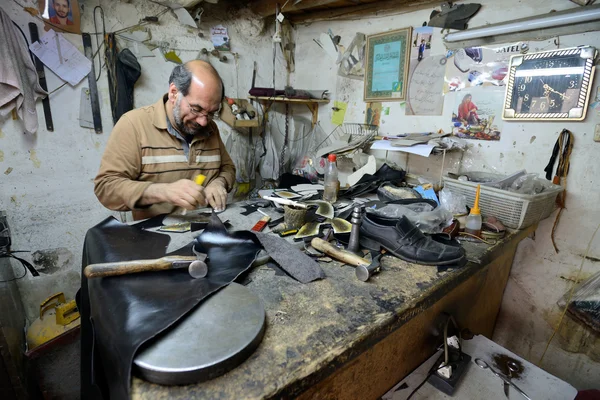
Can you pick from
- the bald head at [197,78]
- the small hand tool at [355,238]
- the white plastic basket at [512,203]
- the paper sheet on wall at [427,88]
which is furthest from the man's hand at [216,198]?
the paper sheet on wall at [427,88]

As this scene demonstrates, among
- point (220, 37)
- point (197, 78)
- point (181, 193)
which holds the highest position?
point (220, 37)

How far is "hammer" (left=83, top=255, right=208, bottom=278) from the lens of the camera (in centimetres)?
79

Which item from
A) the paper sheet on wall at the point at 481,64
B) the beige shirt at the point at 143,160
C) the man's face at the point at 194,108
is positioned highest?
the paper sheet on wall at the point at 481,64

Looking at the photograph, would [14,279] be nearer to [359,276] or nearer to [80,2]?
[80,2]

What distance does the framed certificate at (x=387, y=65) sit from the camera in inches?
90.2

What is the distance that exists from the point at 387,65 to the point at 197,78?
63.5 inches

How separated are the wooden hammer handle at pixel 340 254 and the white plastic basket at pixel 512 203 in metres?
0.85

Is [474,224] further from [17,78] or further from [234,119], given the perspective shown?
[17,78]

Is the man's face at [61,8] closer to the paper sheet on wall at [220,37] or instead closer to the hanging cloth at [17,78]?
the hanging cloth at [17,78]

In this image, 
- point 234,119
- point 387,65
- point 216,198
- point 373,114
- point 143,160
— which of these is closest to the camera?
point 216,198

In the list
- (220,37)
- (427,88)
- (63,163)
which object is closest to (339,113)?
(427,88)

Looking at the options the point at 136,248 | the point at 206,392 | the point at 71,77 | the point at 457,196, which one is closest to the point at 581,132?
the point at 457,196

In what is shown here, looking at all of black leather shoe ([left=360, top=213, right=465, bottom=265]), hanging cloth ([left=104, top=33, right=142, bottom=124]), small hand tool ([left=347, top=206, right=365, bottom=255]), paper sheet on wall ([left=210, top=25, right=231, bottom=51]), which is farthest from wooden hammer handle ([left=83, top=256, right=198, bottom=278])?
paper sheet on wall ([left=210, top=25, right=231, bottom=51])

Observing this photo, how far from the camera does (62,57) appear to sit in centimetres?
204
